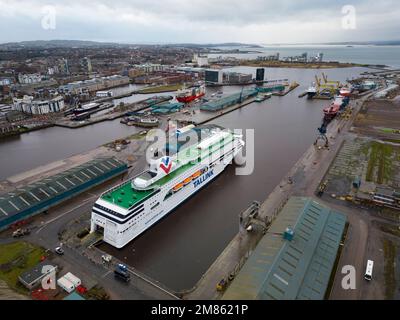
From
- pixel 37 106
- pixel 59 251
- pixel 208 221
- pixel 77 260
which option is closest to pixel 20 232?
pixel 59 251

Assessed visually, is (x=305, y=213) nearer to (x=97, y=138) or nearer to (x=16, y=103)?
(x=97, y=138)

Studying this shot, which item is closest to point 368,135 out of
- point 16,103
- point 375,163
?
point 375,163

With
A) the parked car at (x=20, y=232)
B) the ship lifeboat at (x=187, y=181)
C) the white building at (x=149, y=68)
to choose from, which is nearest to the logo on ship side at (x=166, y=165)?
the ship lifeboat at (x=187, y=181)

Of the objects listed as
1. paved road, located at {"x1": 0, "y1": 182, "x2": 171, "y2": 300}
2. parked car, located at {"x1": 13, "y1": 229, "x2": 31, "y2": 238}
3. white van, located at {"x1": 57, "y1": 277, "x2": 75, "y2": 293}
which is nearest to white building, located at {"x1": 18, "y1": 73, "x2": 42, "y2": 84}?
paved road, located at {"x1": 0, "y1": 182, "x2": 171, "y2": 300}

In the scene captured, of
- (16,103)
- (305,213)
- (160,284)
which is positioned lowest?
(160,284)

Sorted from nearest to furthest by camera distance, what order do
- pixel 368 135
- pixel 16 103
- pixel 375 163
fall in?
pixel 375 163
pixel 368 135
pixel 16 103

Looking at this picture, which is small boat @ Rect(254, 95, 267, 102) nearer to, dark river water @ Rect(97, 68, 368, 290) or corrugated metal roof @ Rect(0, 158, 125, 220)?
dark river water @ Rect(97, 68, 368, 290)
